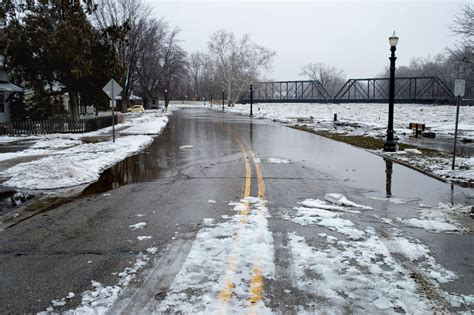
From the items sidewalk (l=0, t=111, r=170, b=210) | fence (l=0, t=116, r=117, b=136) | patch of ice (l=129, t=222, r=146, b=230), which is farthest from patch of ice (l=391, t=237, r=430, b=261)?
fence (l=0, t=116, r=117, b=136)

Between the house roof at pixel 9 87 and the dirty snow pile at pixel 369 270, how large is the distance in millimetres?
25933

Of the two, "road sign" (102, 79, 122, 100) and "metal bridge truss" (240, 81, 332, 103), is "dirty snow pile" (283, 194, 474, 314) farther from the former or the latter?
"metal bridge truss" (240, 81, 332, 103)

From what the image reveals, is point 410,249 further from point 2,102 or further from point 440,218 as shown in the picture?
point 2,102

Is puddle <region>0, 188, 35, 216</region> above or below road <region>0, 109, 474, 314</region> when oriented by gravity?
below

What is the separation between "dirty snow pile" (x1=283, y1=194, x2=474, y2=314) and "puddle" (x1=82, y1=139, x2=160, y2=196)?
16.0 ft

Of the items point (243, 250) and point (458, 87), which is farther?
point (458, 87)

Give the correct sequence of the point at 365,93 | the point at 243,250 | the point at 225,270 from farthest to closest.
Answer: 1. the point at 365,93
2. the point at 243,250
3. the point at 225,270

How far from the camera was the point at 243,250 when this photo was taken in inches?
204

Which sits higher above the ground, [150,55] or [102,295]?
[150,55]

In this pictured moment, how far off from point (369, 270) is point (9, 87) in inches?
1136

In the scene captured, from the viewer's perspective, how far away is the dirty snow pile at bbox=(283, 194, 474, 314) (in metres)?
3.89

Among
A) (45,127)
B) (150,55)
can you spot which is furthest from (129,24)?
(45,127)

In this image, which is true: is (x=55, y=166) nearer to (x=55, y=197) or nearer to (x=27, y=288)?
(x=55, y=197)

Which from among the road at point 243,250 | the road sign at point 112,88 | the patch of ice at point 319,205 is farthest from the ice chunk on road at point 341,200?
the road sign at point 112,88
